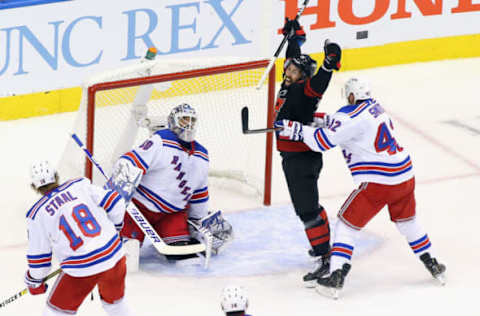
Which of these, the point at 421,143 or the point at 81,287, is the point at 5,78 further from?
the point at 81,287

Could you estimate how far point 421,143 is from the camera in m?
8.34

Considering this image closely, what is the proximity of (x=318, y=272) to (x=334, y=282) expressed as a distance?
0.21 m

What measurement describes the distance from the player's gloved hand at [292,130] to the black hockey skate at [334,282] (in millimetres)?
630

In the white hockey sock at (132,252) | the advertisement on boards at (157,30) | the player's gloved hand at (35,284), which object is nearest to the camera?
the player's gloved hand at (35,284)

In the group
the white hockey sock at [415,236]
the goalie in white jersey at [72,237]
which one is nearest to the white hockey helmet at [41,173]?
the goalie in white jersey at [72,237]

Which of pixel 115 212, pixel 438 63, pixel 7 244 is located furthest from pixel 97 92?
pixel 438 63

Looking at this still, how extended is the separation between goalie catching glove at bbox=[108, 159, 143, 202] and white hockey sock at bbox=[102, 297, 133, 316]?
77 centimetres

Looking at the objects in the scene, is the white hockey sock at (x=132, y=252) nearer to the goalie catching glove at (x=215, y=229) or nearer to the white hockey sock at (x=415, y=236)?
the goalie catching glove at (x=215, y=229)

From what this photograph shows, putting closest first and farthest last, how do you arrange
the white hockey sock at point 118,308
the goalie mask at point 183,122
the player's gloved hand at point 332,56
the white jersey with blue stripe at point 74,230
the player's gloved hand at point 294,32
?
1. the white jersey with blue stripe at point 74,230
2. the white hockey sock at point 118,308
3. the player's gloved hand at point 332,56
4. the goalie mask at point 183,122
5. the player's gloved hand at point 294,32

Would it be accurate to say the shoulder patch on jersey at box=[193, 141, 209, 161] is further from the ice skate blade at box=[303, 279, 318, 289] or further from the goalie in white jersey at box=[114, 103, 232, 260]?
the ice skate blade at box=[303, 279, 318, 289]

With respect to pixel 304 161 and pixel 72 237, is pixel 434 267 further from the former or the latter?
pixel 72 237

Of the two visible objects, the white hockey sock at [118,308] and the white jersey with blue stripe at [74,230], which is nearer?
the white jersey with blue stripe at [74,230]

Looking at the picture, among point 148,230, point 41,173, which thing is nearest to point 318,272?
point 148,230

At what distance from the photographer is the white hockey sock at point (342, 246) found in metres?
6.11
